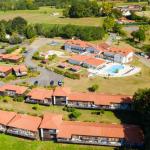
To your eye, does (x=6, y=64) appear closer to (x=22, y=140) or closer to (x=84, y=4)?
(x=22, y=140)

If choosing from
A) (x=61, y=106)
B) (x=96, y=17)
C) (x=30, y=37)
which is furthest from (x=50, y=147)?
(x=96, y=17)

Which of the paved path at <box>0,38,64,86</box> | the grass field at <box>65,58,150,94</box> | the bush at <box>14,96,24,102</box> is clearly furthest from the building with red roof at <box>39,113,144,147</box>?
the paved path at <box>0,38,64,86</box>

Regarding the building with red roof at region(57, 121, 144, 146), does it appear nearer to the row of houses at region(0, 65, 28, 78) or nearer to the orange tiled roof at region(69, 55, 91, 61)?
the row of houses at region(0, 65, 28, 78)

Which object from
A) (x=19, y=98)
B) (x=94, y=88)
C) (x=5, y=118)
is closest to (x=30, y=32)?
(x=94, y=88)

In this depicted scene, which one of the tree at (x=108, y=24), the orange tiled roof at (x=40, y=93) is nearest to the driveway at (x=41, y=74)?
the orange tiled roof at (x=40, y=93)

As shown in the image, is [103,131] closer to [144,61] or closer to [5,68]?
[5,68]

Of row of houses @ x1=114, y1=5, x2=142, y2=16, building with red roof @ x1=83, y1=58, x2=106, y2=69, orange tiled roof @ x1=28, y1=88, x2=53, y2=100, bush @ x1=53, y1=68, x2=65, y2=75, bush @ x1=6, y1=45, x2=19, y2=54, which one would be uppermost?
row of houses @ x1=114, y1=5, x2=142, y2=16

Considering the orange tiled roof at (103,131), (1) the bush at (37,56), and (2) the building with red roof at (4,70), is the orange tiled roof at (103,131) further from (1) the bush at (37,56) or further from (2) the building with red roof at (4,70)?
(1) the bush at (37,56)
